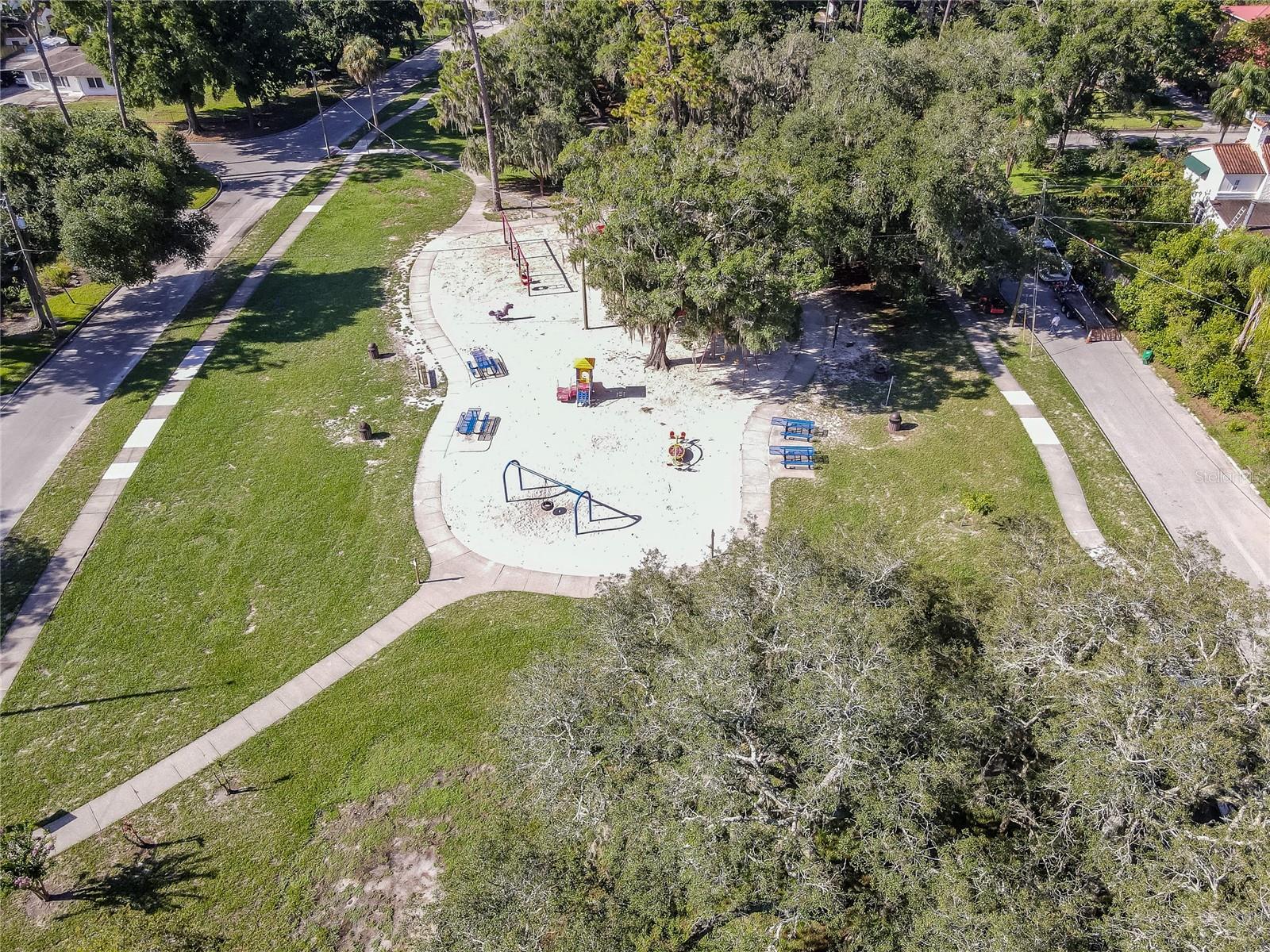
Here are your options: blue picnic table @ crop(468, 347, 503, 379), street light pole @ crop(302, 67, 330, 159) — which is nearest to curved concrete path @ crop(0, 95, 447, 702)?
blue picnic table @ crop(468, 347, 503, 379)

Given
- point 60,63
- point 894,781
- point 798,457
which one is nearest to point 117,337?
point 798,457

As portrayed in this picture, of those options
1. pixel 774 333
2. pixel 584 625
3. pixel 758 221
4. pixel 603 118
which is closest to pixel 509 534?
pixel 584 625

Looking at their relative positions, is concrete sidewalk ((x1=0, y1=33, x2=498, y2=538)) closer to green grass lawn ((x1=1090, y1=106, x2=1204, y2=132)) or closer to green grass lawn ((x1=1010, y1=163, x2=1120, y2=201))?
green grass lawn ((x1=1010, y1=163, x2=1120, y2=201))

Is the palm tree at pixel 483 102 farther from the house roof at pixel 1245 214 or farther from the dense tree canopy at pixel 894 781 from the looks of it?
the house roof at pixel 1245 214

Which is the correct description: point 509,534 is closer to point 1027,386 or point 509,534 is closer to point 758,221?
point 758,221

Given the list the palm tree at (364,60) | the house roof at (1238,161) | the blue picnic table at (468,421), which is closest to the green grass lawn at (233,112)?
the palm tree at (364,60)

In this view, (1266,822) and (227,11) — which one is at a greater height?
(227,11)
